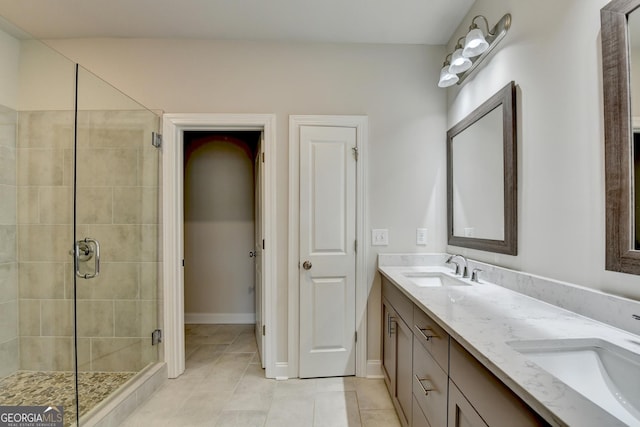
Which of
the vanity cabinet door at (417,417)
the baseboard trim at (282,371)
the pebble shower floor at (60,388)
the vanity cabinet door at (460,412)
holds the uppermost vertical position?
the vanity cabinet door at (460,412)

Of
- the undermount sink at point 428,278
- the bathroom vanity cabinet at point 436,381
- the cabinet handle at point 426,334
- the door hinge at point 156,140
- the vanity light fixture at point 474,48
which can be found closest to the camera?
the bathroom vanity cabinet at point 436,381

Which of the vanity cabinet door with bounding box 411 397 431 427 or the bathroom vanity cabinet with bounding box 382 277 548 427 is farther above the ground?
the bathroom vanity cabinet with bounding box 382 277 548 427

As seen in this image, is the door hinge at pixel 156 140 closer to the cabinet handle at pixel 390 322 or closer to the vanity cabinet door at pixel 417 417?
the cabinet handle at pixel 390 322

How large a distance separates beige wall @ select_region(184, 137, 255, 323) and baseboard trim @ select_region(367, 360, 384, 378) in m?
1.71

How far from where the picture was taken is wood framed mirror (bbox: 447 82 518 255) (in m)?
1.52

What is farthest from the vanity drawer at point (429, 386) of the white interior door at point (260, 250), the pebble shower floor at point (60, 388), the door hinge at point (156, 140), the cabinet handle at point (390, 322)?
the door hinge at point (156, 140)

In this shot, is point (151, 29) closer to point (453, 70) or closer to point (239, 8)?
point (239, 8)

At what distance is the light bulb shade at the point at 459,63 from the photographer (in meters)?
1.80

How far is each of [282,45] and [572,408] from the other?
2.53 metres

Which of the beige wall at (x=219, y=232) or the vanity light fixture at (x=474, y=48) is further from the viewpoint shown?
the beige wall at (x=219, y=232)

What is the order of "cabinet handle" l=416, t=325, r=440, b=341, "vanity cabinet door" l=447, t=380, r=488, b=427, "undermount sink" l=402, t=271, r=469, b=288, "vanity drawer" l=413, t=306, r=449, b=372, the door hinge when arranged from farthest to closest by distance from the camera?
the door hinge, "undermount sink" l=402, t=271, r=469, b=288, "cabinet handle" l=416, t=325, r=440, b=341, "vanity drawer" l=413, t=306, r=449, b=372, "vanity cabinet door" l=447, t=380, r=488, b=427

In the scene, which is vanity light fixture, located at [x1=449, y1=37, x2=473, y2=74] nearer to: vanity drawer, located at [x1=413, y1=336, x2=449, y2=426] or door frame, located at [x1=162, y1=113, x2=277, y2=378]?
door frame, located at [x1=162, y1=113, x2=277, y2=378]

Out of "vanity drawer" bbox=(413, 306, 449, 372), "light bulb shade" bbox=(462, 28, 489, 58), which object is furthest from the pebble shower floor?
"light bulb shade" bbox=(462, 28, 489, 58)

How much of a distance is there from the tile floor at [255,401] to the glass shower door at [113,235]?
1.12ft
